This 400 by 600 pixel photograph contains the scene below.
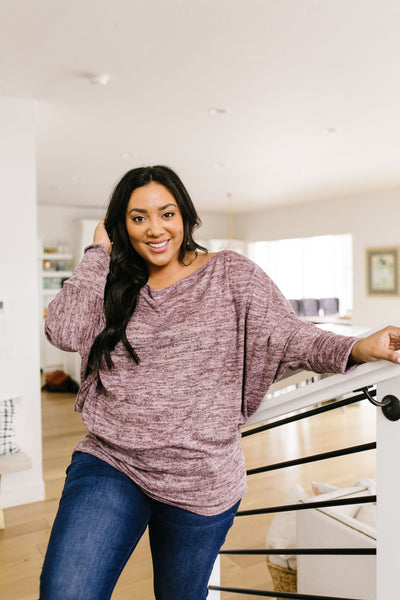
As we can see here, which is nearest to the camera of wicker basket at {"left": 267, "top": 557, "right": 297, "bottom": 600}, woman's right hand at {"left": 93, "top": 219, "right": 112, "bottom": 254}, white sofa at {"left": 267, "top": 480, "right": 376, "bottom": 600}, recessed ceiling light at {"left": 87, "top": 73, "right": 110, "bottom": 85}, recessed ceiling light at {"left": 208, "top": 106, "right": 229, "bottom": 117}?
woman's right hand at {"left": 93, "top": 219, "right": 112, "bottom": 254}

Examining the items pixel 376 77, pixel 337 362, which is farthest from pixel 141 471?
pixel 376 77

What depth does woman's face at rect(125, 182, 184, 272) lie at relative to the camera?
124 centimetres

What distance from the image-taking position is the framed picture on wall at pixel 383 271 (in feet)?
23.5

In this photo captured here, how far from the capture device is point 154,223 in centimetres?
123

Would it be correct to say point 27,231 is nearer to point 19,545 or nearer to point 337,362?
point 19,545

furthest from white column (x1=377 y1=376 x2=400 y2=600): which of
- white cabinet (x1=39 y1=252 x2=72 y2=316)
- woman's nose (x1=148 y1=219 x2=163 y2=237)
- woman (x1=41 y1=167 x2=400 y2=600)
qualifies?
white cabinet (x1=39 y1=252 x2=72 y2=316)

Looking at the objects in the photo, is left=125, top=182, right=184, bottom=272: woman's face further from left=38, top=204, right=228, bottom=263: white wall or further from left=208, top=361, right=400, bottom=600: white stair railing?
left=38, top=204, right=228, bottom=263: white wall

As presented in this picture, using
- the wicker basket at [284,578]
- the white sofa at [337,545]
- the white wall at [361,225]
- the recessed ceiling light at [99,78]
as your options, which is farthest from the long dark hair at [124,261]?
the white wall at [361,225]

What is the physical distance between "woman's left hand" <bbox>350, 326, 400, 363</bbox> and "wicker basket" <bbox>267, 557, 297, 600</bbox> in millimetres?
1578

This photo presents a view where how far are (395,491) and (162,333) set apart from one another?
1.78 feet

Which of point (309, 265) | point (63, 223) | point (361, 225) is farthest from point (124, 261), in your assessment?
point (309, 265)

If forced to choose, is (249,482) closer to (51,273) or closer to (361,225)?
(361,225)

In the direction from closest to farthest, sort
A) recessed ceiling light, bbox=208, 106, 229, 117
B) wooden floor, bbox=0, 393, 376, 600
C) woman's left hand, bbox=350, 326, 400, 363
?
1. woman's left hand, bbox=350, 326, 400, 363
2. wooden floor, bbox=0, 393, 376, 600
3. recessed ceiling light, bbox=208, 106, 229, 117

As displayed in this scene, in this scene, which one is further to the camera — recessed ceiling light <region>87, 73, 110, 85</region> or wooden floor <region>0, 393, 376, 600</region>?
recessed ceiling light <region>87, 73, 110, 85</region>
